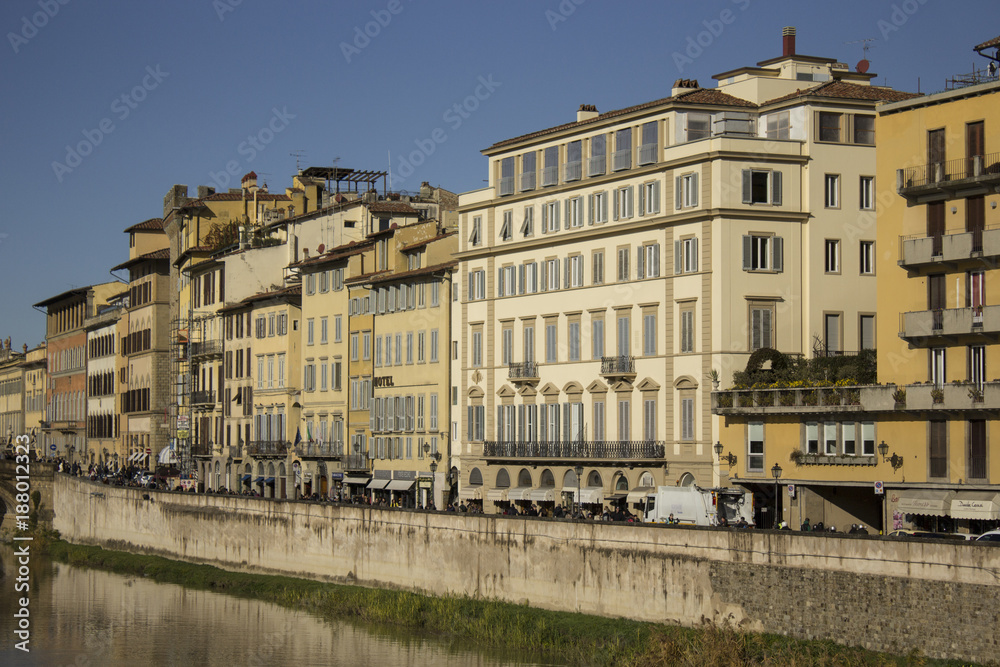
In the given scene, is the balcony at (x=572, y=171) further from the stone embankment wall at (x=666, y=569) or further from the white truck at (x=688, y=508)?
the white truck at (x=688, y=508)

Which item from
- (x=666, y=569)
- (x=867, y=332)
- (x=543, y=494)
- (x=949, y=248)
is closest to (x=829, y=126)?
(x=867, y=332)

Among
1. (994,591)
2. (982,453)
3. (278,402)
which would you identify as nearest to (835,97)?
(982,453)

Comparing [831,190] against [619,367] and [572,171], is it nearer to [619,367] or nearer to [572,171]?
[619,367]

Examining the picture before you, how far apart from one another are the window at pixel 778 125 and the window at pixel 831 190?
211 cm

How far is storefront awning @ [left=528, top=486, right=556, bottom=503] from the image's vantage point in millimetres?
61531

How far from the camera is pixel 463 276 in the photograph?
68.8 meters

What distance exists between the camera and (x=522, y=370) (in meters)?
64.3

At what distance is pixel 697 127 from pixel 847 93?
521cm

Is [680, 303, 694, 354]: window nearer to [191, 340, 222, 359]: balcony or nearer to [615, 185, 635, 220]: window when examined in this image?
[615, 185, 635, 220]: window

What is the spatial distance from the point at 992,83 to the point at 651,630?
17660 mm

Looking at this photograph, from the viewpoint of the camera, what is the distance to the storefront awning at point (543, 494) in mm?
61531

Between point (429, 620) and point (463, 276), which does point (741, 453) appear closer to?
point (429, 620)

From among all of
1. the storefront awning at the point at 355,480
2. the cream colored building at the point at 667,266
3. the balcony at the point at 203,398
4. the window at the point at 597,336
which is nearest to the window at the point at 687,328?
the cream colored building at the point at 667,266

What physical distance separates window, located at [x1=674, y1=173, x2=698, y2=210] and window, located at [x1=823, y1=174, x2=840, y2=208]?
4.37 meters
